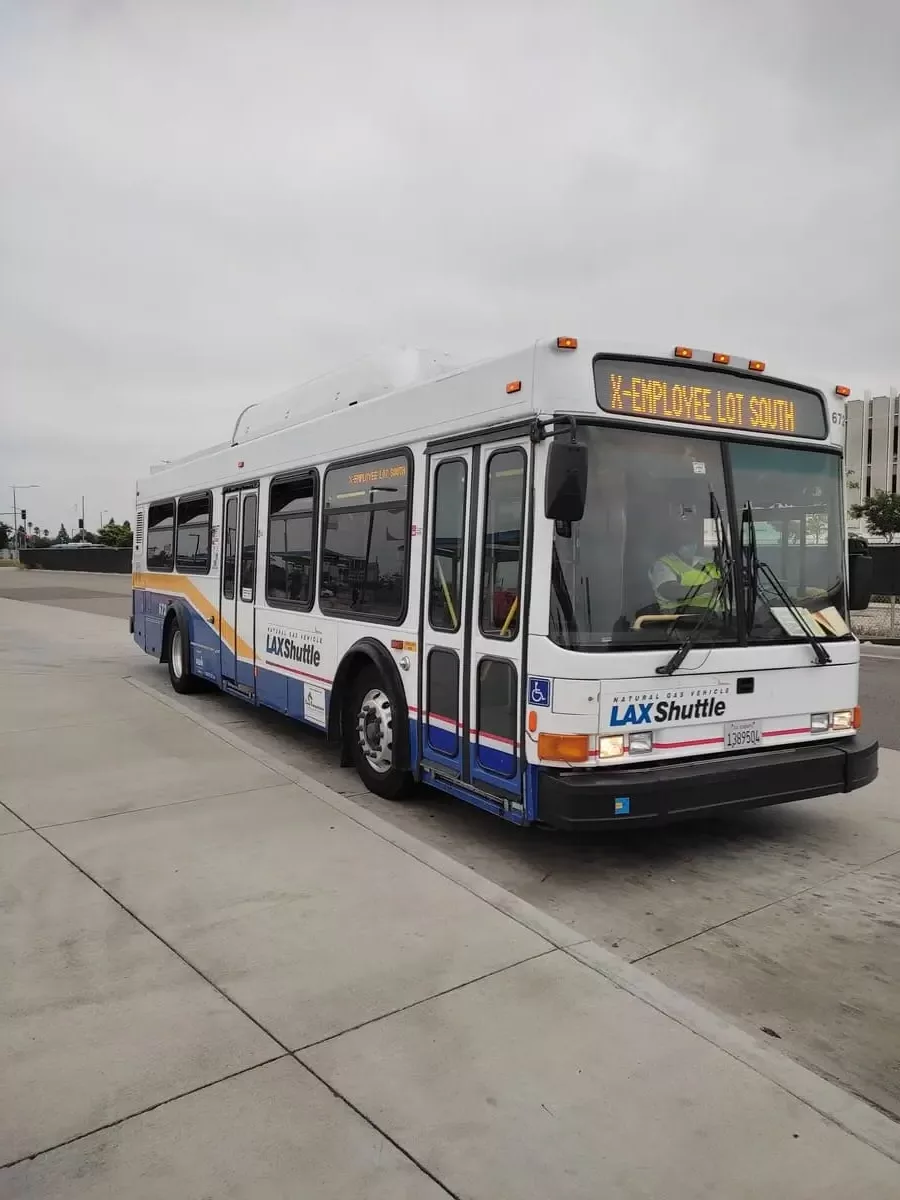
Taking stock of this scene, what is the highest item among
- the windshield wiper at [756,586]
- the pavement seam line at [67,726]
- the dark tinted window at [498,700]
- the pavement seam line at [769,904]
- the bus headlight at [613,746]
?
the windshield wiper at [756,586]

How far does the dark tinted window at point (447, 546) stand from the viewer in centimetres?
544

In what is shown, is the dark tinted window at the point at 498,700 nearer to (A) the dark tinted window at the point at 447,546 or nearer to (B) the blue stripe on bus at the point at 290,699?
(B) the blue stripe on bus at the point at 290,699

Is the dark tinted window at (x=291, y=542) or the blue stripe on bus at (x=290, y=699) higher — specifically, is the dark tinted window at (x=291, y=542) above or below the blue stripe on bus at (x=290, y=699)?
above

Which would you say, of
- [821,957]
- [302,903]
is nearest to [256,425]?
[302,903]

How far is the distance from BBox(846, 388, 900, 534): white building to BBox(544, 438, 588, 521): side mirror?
69554mm

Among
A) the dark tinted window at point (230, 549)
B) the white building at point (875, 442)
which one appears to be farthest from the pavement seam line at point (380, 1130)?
the white building at point (875, 442)

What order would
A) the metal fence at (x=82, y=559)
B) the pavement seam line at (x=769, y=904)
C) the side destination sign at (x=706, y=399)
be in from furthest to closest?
the metal fence at (x=82, y=559) < the side destination sign at (x=706, y=399) < the pavement seam line at (x=769, y=904)

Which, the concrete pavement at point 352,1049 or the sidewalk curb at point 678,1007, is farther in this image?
the sidewalk curb at point 678,1007

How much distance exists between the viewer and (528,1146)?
106 inches

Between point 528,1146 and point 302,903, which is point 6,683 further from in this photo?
point 528,1146

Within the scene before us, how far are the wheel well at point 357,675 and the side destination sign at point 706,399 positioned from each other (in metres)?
2.35

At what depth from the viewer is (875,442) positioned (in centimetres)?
6888

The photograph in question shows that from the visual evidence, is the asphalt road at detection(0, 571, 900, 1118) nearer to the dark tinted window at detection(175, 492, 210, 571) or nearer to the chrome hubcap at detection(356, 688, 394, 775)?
the chrome hubcap at detection(356, 688, 394, 775)

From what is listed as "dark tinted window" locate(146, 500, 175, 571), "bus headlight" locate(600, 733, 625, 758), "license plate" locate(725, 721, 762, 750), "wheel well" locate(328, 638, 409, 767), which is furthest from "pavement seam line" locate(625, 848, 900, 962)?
"dark tinted window" locate(146, 500, 175, 571)
